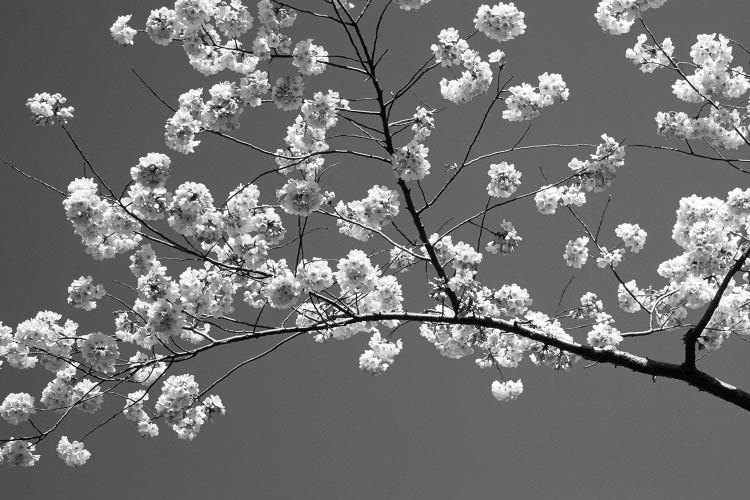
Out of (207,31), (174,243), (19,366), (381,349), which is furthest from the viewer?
(381,349)

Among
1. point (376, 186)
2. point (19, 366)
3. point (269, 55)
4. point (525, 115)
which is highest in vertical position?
point (525, 115)

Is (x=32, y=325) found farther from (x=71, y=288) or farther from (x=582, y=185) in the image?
(x=582, y=185)

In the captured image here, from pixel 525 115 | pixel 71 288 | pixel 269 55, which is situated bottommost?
pixel 71 288

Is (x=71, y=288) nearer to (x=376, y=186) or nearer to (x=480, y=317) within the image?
(x=376, y=186)

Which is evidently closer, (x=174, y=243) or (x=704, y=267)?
(x=174, y=243)

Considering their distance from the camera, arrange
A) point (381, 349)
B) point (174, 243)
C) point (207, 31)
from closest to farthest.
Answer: point (174, 243)
point (207, 31)
point (381, 349)

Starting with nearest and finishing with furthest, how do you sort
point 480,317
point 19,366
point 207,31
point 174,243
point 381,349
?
point 174,243 → point 207,31 → point 480,317 → point 19,366 → point 381,349

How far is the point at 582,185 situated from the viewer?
316 inches

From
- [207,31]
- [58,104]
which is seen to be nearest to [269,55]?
[207,31]

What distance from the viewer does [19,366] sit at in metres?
8.12

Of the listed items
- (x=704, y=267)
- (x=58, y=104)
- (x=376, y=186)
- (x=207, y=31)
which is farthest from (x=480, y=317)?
(x=58, y=104)

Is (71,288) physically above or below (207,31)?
below

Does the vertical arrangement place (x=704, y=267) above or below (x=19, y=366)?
above

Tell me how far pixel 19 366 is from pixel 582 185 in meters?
6.44
